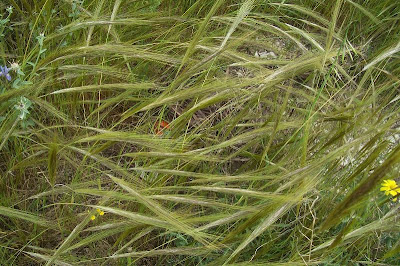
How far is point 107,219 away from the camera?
1.50m

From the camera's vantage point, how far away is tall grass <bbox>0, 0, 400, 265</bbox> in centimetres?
120

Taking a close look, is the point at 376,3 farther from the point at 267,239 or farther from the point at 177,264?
the point at 177,264

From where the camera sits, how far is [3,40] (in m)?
1.67

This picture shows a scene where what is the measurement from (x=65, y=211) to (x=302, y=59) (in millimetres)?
818

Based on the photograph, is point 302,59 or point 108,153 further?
point 108,153

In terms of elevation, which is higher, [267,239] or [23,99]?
[23,99]

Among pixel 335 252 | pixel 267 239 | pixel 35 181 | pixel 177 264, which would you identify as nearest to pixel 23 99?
pixel 35 181

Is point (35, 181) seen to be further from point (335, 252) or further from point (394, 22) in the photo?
point (394, 22)

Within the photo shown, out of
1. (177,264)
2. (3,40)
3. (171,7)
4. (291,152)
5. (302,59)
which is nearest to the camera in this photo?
(302,59)

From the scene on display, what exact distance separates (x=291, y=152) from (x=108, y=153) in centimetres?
65

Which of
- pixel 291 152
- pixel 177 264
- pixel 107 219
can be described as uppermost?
pixel 291 152

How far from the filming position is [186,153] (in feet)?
4.01

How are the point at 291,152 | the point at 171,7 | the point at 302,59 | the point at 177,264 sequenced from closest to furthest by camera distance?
the point at 302,59 → the point at 291,152 → the point at 177,264 → the point at 171,7

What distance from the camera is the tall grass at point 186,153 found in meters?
1.20
